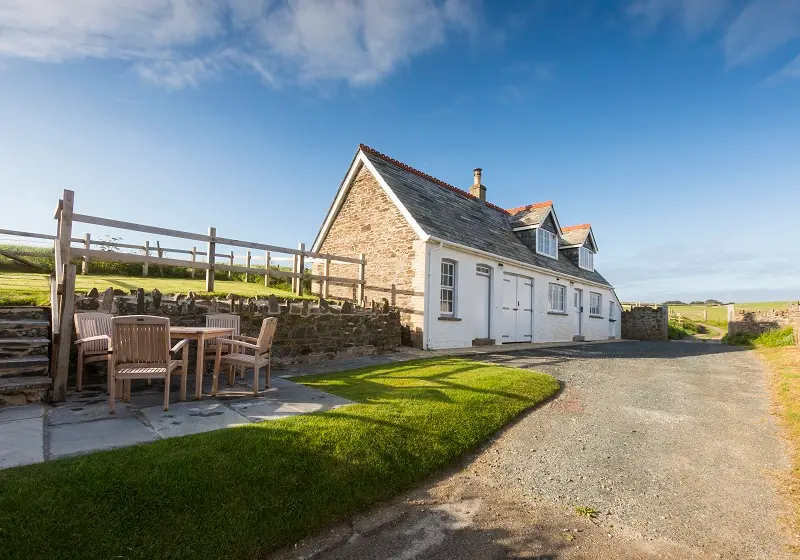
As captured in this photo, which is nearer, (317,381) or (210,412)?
(210,412)

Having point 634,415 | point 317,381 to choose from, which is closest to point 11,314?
point 317,381

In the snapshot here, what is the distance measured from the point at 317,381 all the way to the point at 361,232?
28.4ft

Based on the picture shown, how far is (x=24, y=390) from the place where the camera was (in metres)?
5.15

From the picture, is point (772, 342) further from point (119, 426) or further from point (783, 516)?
point (119, 426)

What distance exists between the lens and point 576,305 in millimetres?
22078

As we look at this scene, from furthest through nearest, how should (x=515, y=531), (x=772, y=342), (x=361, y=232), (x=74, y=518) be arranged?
1. (x=772, y=342)
2. (x=361, y=232)
3. (x=515, y=531)
4. (x=74, y=518)

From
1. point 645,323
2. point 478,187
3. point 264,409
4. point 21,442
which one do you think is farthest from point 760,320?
point 21,442

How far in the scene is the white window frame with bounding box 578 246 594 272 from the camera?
945 inches

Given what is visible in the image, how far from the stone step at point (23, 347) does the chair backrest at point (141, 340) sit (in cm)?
174

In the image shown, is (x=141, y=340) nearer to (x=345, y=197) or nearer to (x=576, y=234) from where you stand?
(x=345, y=197)

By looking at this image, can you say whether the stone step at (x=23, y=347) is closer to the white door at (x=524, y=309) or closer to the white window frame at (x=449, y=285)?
the white window frame at (x=449, y=285)

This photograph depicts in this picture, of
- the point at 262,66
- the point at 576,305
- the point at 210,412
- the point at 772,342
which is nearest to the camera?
the point at 210,412

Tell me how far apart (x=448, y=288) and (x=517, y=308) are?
14.7 feet

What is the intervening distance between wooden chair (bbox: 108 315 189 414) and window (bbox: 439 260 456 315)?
947 centimetres
